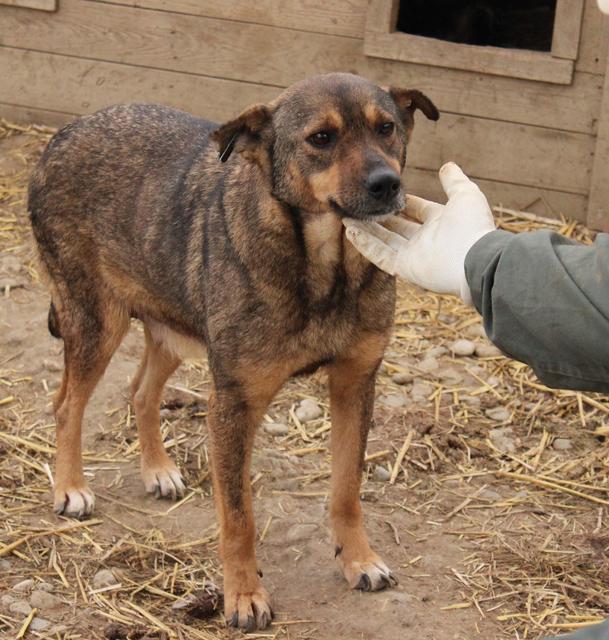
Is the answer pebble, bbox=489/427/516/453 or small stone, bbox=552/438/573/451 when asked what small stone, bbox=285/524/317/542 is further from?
small stone, bbox=552/438/573/451

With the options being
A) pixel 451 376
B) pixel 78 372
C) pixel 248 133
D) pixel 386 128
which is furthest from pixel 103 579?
pixel 451 376

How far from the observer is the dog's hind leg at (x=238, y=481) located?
408 cm

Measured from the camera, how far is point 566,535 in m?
4.79

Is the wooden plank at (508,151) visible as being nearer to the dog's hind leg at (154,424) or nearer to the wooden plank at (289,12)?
the wooden plank at (289,12)

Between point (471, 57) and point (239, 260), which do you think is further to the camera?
point (471, 57)

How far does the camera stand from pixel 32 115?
834cm

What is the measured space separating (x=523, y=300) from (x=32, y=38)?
6.57 metres

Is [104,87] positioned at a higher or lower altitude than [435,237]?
lower

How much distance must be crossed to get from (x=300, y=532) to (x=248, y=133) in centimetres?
170

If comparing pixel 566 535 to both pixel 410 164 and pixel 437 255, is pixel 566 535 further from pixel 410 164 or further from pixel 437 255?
pixel 410 164

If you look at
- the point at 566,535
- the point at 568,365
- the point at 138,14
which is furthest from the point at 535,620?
the point at 138,14

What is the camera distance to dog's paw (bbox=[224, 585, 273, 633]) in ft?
13.6

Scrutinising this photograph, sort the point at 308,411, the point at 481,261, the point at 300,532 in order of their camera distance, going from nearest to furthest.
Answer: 1. the point at 481,261
2. the point at 300,532
3. the point at 308,411

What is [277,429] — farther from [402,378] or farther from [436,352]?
[436,352]
